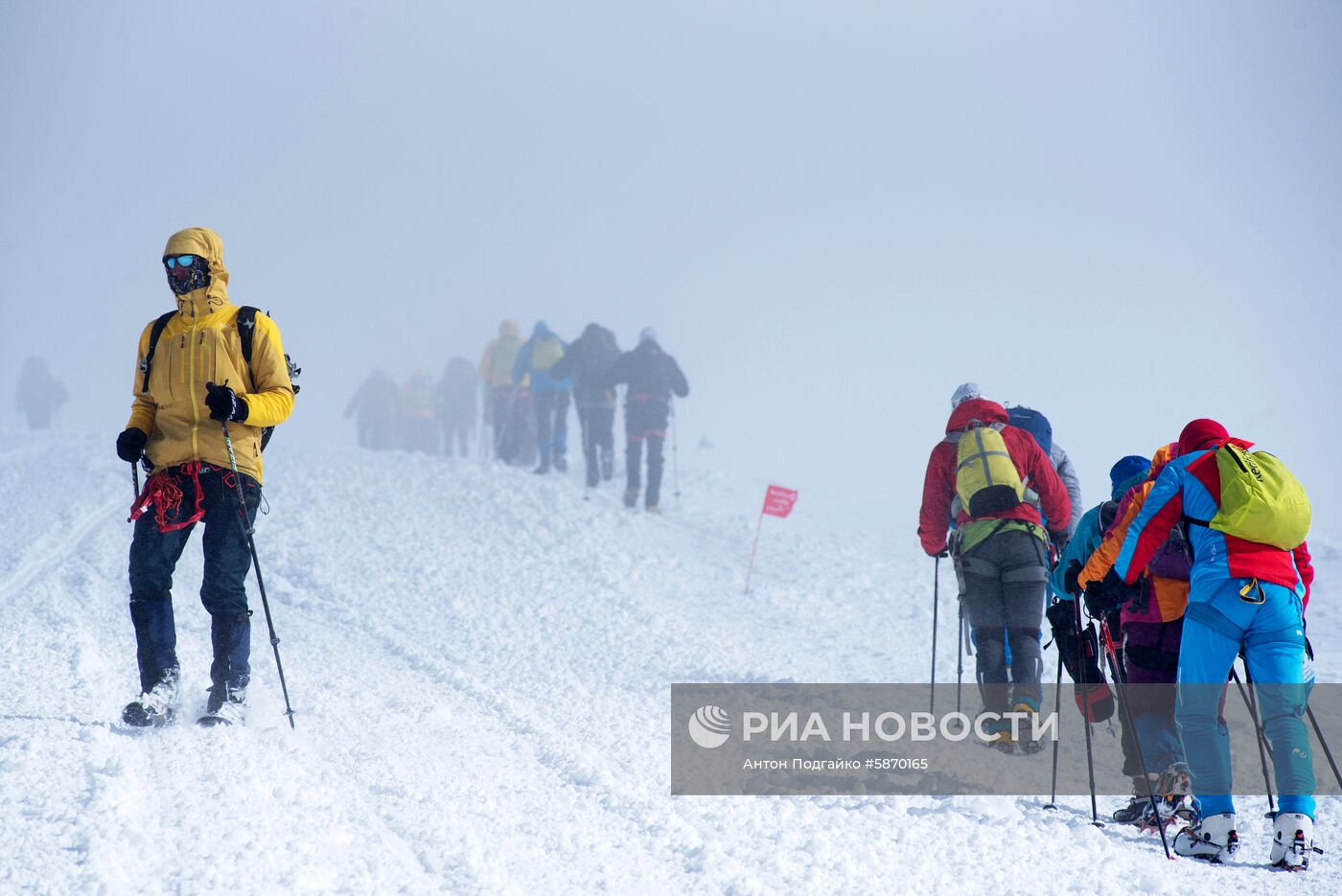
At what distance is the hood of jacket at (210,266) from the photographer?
14.3 feet

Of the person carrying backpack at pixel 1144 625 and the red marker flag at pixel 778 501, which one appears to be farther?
the red marker flag at pixel 778 501

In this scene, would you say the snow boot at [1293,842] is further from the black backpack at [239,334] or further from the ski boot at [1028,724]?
the black backpack at [239,334]

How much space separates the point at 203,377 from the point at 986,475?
3.85m

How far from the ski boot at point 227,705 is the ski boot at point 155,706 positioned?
0.45 ft

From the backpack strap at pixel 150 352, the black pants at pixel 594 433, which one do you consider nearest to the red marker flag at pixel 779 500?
the black pants at pixel 594 433

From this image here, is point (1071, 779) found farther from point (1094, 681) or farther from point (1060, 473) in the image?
point (1060, 473)

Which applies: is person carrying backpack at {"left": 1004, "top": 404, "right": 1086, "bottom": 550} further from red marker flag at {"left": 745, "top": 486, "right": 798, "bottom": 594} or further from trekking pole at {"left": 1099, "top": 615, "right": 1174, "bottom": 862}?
red marker flag at {"left": 745, "top": 486, "right": 798, "bottom": 594}

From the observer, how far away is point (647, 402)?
555 inches

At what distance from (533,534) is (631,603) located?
102 inches

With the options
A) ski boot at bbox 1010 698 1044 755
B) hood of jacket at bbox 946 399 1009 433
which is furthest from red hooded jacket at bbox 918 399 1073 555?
ski boot at bbox 1010 698 1044 755

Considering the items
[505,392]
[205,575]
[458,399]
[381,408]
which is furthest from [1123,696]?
[381,408]

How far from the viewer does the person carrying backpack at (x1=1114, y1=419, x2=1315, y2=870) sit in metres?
3.58

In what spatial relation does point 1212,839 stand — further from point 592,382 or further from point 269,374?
point 592,382

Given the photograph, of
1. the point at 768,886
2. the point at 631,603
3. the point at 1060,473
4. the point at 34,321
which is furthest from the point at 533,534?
the point at 34,321
